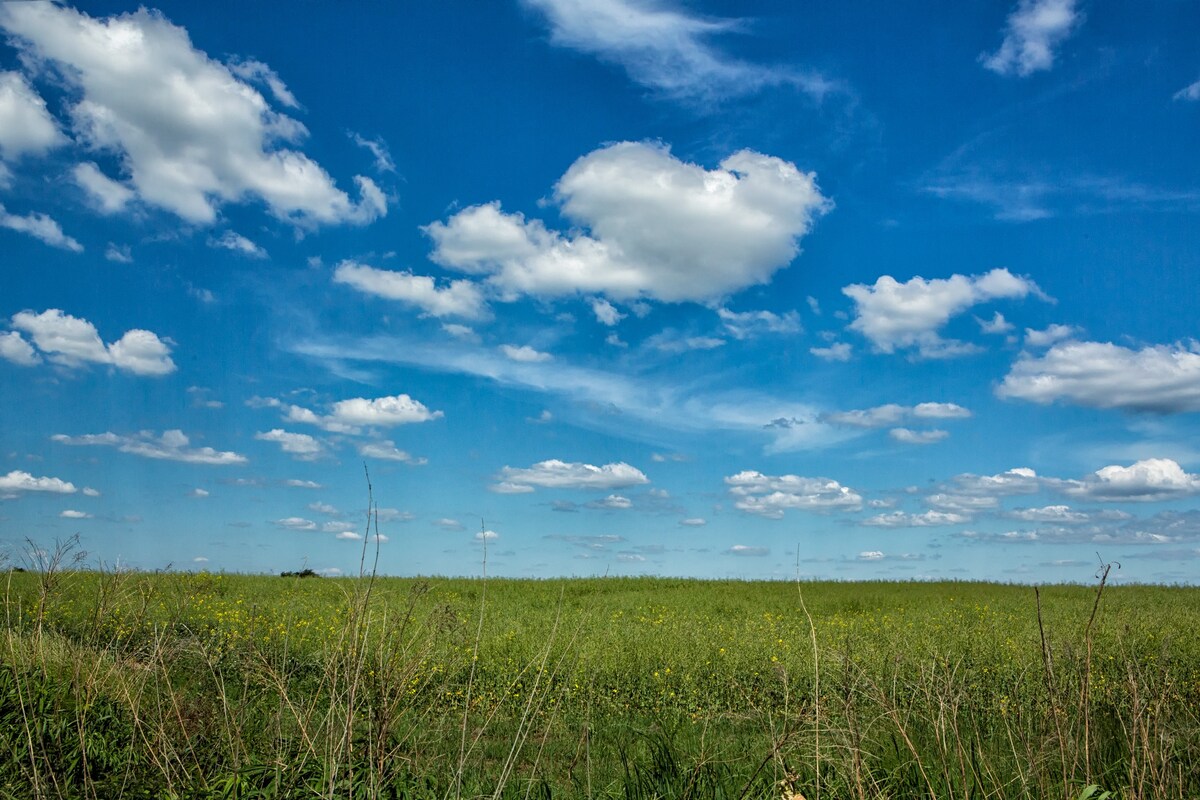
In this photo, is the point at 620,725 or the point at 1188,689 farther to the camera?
the point at 1188,689

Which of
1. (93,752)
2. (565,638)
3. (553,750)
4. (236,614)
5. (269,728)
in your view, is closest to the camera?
Result: (93,752)

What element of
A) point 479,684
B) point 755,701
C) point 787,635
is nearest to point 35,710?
point 479,684

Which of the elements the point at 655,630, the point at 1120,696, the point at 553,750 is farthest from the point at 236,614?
the point at 1120,696

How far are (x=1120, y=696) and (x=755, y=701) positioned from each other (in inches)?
210

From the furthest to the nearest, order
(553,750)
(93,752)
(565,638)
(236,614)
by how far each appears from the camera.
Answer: (236,614) < (565,638) < (553,750) < (93,752)

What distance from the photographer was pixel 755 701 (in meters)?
11.0

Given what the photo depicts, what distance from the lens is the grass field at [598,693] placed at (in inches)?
155

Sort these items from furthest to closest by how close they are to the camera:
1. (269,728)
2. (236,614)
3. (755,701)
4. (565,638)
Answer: (236,614) < (565,638) < (755,701) < (269,728)

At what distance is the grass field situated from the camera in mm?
3934

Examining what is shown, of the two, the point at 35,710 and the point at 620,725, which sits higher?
the point at 35,710

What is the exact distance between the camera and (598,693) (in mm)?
10961

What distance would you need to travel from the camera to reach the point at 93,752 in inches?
205

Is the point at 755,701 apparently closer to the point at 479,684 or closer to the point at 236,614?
the point at 479,684

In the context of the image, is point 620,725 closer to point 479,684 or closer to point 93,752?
point 479,684
